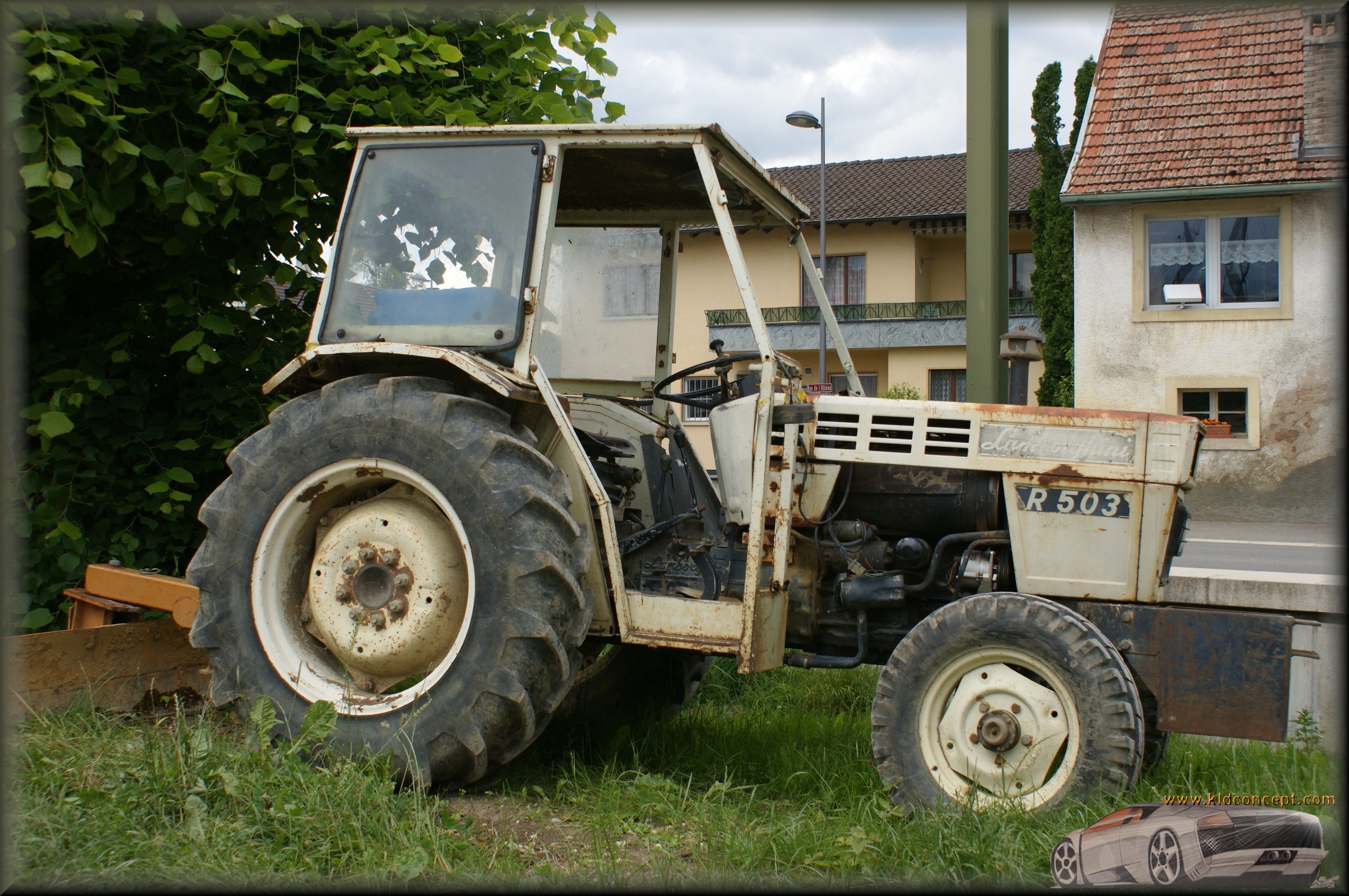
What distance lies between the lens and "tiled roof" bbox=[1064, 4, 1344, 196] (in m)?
16.0

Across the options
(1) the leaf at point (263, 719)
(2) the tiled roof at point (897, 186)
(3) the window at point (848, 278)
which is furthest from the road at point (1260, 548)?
(3) the window at point (848, 278)

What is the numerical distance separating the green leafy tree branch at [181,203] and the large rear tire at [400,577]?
1479 millimetres

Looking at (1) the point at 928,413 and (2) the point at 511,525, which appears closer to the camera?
(2) the point at 511,525

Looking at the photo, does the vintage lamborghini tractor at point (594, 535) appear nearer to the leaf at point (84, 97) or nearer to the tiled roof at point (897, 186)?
the leaf at point (84, 97)

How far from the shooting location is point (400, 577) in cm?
360

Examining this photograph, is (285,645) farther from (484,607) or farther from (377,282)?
(377,282)

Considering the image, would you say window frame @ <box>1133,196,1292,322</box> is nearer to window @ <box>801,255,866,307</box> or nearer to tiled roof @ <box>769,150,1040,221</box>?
tiled roof @ <box>769,150,1040,221</box>

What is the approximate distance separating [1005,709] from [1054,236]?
18384 millimetres

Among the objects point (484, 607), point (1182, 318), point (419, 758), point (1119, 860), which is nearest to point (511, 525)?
point (484, 607)

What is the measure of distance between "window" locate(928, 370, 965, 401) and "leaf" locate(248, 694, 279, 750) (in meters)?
27.1

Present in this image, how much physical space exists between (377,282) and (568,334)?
115 cm

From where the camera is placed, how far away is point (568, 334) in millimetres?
4836

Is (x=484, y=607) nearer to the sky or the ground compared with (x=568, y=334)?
nearer to the ground

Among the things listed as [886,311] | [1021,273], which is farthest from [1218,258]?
[1021,273]
